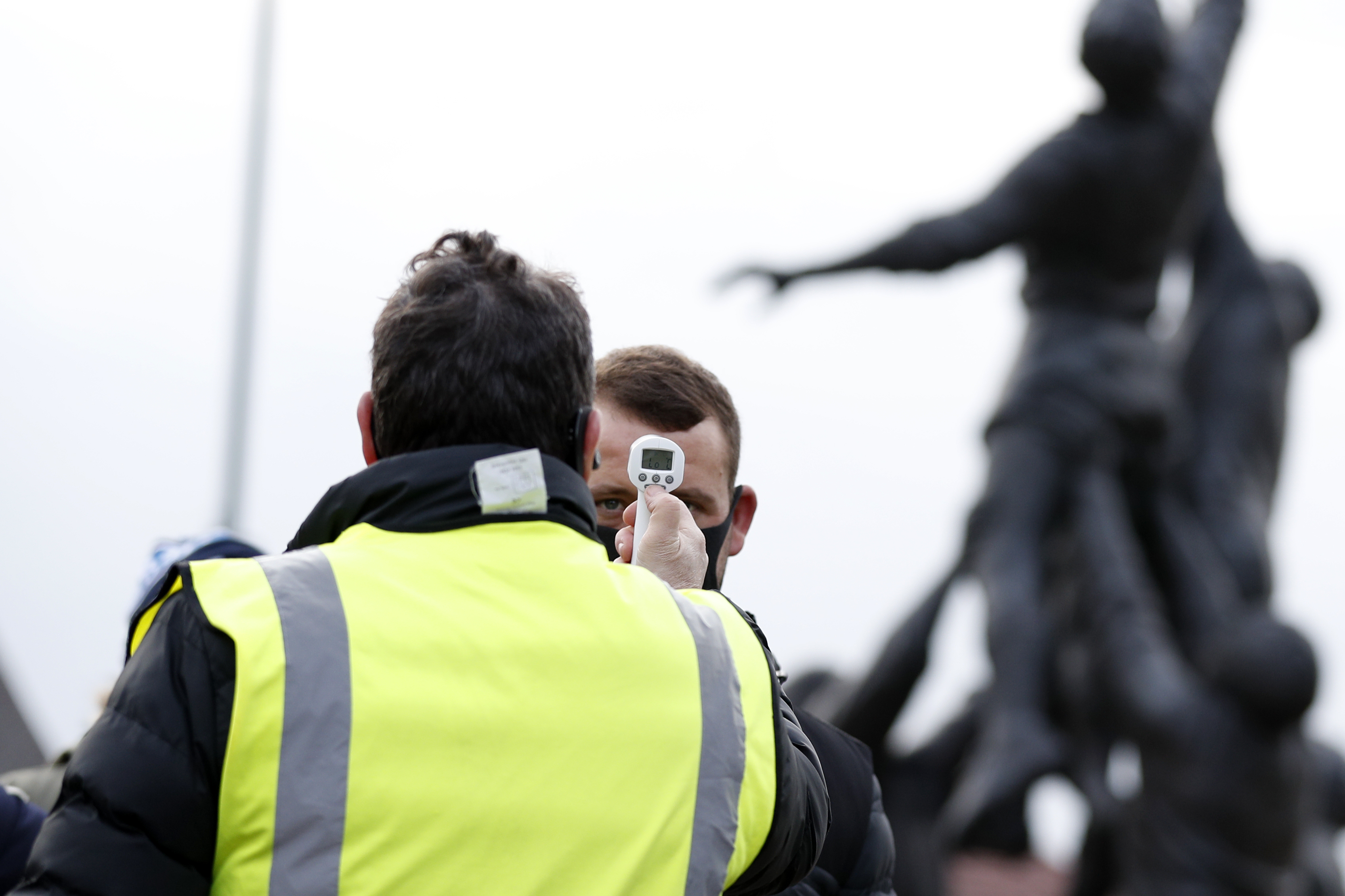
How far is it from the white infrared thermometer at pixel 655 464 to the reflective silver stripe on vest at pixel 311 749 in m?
0.48

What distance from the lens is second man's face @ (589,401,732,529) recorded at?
5.65 ft

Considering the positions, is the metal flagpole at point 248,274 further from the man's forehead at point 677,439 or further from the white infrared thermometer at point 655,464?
the white infrared thermometer at point 655,464

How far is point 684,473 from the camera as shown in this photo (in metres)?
1.72

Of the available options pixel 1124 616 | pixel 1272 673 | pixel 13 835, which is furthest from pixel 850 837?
pixel 1124 616

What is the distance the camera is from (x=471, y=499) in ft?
3.67

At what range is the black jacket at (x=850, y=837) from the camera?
5.21 feet

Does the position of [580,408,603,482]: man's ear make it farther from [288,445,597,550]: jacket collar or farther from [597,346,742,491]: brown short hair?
[597,346,742,491]: brown short hair

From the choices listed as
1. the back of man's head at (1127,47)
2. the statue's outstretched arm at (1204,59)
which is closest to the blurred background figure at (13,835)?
the back of man's head at (1127,47)

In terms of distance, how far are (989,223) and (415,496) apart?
5272mm

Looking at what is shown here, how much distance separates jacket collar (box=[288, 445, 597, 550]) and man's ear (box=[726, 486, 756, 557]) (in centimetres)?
70

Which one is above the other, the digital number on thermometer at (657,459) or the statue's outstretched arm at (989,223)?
the statue's outstretched arm at (989,223)

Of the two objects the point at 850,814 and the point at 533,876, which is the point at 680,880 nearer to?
the point at 533,876

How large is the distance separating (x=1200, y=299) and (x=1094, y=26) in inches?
57.7

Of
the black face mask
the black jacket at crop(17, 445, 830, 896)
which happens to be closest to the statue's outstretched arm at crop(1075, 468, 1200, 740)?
the black face mask
